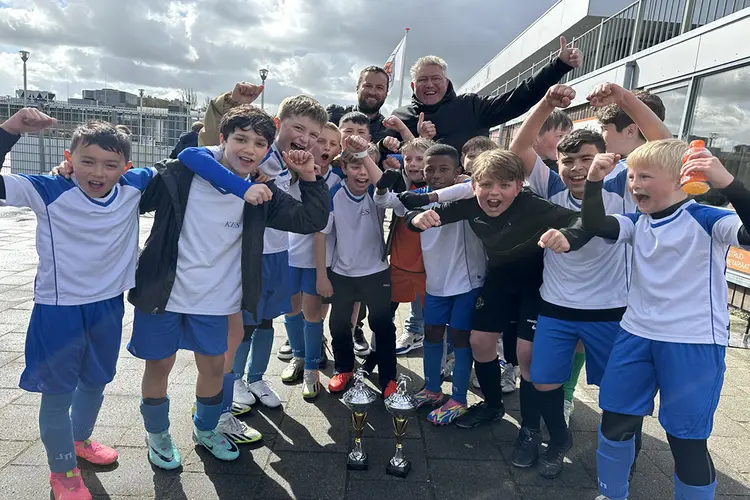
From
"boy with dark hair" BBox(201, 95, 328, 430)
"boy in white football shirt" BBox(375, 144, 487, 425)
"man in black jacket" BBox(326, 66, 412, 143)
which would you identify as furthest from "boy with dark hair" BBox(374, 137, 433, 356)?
"man in black jacket" BBox(326, 66, 412, 143)

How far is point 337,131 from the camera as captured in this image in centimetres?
335

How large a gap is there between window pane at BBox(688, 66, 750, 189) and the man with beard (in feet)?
16.5

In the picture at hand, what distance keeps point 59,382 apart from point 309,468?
50.0 inches

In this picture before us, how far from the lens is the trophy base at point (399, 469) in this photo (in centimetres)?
248

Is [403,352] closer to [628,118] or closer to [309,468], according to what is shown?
[309,468]

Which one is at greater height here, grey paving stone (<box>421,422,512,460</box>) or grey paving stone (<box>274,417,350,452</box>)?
grey paving stone (<box>421,422,512,460</box>)

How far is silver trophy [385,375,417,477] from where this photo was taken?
8.02 ft

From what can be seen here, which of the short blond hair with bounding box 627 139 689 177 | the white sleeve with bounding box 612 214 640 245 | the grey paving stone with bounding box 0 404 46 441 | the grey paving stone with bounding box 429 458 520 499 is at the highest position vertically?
the short blond hair with bounding box 627 139 689 177

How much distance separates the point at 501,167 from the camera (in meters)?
2.55

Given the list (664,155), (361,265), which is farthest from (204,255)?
(664,155)

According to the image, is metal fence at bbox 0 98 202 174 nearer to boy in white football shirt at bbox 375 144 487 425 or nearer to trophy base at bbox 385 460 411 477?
boy in white football shirt at bbox 375 144 487 425

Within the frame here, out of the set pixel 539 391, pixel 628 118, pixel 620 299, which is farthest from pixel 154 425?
pixel 628 118

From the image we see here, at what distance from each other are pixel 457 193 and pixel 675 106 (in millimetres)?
6785

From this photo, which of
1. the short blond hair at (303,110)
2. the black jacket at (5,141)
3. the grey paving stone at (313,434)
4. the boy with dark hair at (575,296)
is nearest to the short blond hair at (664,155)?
the boy with dark hair at (575,296)
